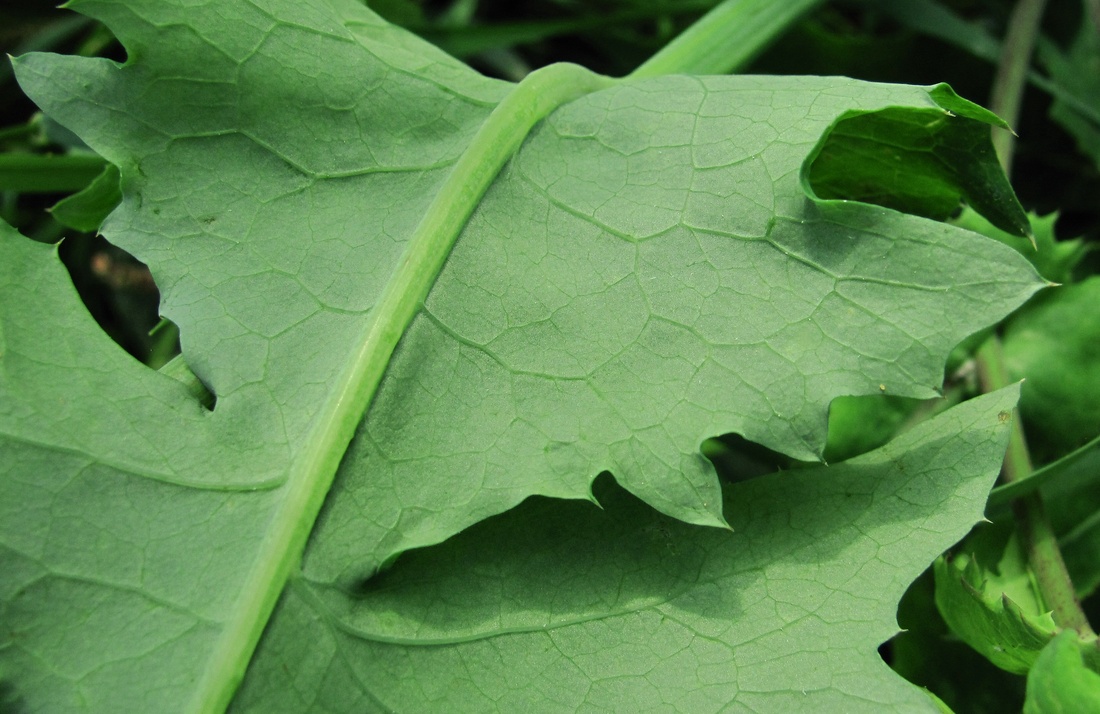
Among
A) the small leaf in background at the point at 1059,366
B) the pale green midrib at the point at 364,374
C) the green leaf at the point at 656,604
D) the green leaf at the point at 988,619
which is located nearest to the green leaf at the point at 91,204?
the pale green midrib at the point at 364,374

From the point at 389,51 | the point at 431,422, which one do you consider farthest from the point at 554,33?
the point at 431,422

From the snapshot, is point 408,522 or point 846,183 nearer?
point 408,522

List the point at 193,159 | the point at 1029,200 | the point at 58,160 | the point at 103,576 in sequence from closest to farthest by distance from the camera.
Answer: the point at 103,576 < the point at 193,159 < the point at 58,160 < the point at 1029,200

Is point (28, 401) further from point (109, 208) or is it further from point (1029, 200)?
point (1029, 200)

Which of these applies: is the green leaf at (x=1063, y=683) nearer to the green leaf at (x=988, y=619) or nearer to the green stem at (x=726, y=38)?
the green leaf at (x=988, y=619)

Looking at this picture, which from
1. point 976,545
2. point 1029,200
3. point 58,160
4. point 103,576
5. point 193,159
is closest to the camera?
point 103,576

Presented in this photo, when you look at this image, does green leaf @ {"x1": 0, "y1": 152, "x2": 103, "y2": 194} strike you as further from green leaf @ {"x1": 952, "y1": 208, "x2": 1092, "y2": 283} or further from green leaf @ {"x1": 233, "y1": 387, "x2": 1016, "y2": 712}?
green leaf @ {"x1": 952, "y1": 208, "x2": 1092, "y2": 283}

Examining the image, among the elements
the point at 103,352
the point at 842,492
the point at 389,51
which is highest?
the point at 389,51

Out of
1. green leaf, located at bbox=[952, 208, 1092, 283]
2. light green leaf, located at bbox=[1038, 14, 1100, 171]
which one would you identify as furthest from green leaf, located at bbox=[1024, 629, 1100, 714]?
light green leaf, located at bbox=[1038, 14, 1100, 171]
